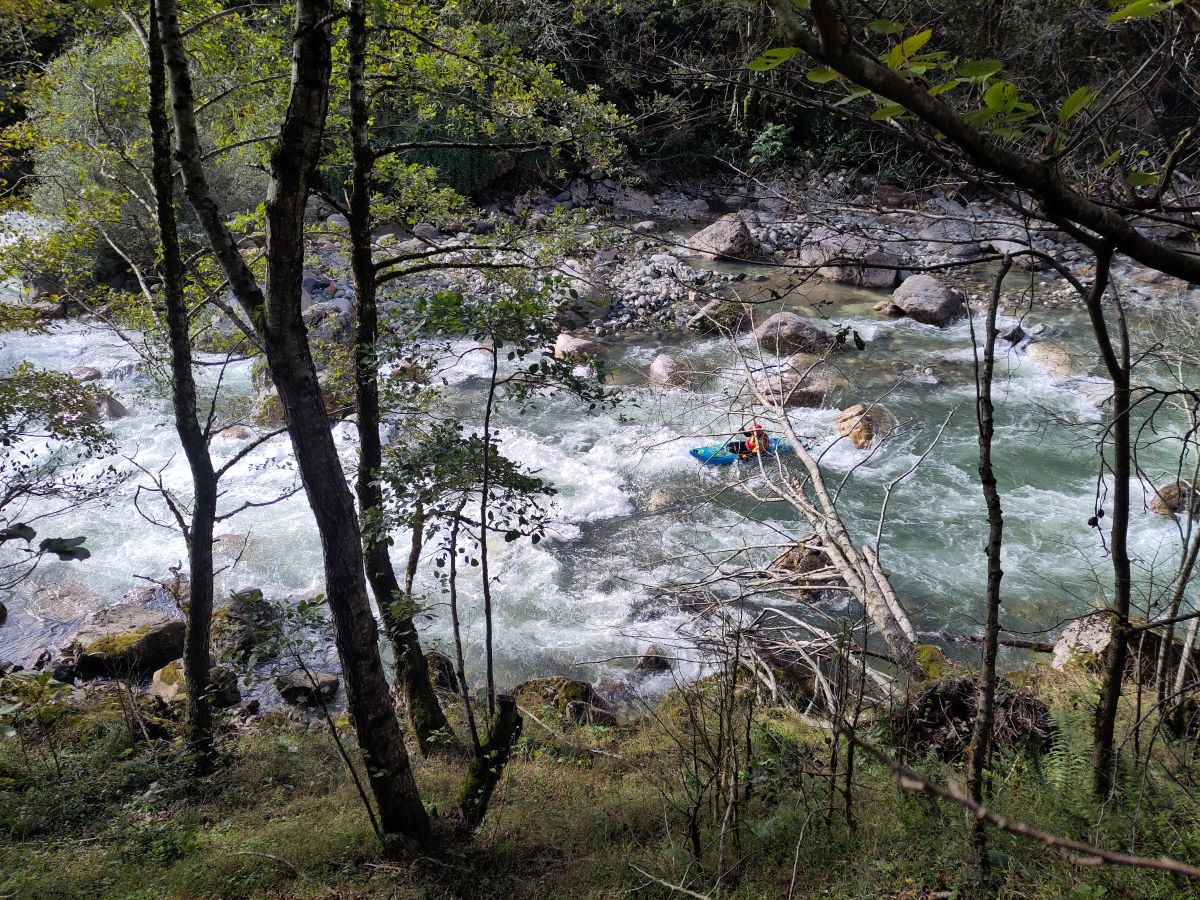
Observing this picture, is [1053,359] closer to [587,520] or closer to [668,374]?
[668,374]

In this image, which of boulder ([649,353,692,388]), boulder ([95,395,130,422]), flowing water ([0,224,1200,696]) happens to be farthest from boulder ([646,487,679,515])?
boulder ([95,395,130,422])

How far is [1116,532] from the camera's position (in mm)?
2758

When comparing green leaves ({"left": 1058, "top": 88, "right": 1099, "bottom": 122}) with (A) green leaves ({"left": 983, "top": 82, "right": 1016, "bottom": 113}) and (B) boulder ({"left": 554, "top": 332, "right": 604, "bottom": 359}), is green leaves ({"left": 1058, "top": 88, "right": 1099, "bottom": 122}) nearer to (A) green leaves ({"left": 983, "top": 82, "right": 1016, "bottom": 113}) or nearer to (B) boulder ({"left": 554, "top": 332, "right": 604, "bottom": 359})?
(A) green leaves ({"left": 983, "top": 82, "right": 1016, "bottom": 113})

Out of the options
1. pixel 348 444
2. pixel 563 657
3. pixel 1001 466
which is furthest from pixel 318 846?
pixel 1001 466

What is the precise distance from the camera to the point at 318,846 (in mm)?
4309

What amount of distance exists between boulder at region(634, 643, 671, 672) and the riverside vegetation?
138 mm

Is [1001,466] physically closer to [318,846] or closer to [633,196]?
[318,846]

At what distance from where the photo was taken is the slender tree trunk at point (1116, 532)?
2293mm

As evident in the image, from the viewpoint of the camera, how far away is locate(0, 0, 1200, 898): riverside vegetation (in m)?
2.68

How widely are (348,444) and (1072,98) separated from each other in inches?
399

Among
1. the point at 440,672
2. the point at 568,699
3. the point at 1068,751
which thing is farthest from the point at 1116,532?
the point at 440,672

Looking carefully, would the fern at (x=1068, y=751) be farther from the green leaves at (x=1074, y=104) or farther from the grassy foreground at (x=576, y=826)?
the green leaves at (x=1074, y=104)

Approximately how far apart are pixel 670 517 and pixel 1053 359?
6771 millimetres

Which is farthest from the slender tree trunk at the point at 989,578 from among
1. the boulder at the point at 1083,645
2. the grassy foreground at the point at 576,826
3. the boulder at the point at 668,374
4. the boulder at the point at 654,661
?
the boulder at the point at 668,374
